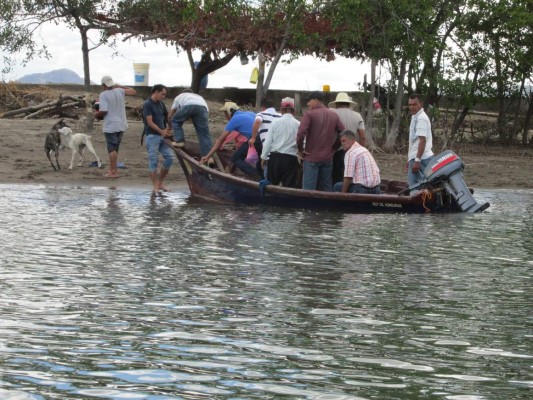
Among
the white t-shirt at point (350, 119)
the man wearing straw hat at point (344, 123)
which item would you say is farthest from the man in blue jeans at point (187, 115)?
the white t-shirt at point (350, 119)

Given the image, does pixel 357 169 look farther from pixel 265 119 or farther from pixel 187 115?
pixel 187 115

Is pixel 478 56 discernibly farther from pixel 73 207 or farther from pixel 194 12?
pixel 73 207

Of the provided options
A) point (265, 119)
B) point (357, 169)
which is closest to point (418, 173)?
point (357, 169)

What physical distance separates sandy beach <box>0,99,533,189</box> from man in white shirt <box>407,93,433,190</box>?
579cm

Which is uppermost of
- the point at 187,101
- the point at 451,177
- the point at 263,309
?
the point at 187,101

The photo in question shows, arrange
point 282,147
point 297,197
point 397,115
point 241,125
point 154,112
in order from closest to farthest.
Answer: point 297,197 → point 282,147 → point 241,125 → point 154,112 → point 397,115

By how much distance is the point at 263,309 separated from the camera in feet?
26.3

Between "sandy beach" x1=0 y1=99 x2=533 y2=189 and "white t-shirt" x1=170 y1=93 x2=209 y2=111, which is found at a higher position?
"white t-shirt" x1=170 y1=93 x2=209 y2=111

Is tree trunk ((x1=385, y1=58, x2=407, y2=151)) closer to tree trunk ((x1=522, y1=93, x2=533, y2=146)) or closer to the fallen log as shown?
tree trunk ((x1=522, y1=93, x2=533, y2=146))

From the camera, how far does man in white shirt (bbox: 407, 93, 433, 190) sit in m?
15.3

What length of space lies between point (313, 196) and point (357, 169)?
0.70 meters

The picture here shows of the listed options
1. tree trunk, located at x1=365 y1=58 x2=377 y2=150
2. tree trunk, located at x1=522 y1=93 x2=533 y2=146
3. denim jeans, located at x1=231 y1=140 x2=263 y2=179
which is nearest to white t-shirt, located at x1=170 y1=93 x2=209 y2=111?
denim jeans, located at x1=231 y1=140 x2=263 y2=179

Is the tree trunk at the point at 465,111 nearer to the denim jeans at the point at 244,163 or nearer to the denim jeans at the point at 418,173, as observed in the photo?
the denim jeans at the point at 244,163

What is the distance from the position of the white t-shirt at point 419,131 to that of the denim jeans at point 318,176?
121cm
